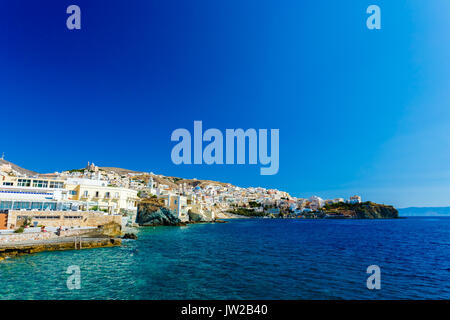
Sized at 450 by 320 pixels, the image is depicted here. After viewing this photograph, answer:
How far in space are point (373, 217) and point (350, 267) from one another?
170 metres

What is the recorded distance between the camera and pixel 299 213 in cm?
17900

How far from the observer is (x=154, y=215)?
67625 millimetres

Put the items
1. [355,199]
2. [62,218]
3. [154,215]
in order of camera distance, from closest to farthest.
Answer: [62,218] → [154,215] → [355,199]

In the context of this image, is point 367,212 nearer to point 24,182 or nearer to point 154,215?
point 154,215

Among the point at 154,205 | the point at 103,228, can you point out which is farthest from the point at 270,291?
the point at 154,205

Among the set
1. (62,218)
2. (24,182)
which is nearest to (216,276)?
(62,218)

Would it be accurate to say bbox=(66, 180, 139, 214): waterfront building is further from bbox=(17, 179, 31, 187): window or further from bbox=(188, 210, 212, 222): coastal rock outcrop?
bbox=(188, 210, 212, 222): coastal rock outcrop

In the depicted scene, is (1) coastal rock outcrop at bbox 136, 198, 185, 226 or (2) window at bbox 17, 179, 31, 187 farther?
(1) coastal rock outcrop at bbox 136, 198, 185, 226

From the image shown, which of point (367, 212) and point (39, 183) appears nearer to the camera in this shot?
point (39, 183)

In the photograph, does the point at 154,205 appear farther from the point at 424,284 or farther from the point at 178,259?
the point at 424,284

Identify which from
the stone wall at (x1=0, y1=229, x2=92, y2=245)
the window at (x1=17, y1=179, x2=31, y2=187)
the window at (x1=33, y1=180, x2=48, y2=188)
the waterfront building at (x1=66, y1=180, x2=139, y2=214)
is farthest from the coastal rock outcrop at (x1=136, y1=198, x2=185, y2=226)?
the stone wall at (x1=0, y1=229, x2=92, y2=245)

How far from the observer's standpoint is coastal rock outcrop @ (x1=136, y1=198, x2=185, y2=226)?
66.8 m

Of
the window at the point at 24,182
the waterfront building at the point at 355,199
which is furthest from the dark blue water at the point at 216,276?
the waterfront building at the point at 355,199

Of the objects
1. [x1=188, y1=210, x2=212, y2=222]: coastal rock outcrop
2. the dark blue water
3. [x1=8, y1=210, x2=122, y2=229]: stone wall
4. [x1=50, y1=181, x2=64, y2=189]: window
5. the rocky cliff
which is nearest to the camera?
the dark blue water
